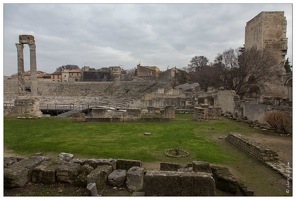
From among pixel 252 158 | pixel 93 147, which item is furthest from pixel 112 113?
pixel 252 158

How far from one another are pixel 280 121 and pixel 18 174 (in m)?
12.2

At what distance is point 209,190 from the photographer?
4148mm

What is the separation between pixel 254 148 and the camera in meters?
7.71

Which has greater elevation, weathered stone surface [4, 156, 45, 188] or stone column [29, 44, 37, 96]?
stone column [29, 44, 37, 96]

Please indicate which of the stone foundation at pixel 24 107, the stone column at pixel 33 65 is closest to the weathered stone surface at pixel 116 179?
the stone foundation at pixel 24 107

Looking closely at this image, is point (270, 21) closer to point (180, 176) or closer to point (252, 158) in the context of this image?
point (252, 158)

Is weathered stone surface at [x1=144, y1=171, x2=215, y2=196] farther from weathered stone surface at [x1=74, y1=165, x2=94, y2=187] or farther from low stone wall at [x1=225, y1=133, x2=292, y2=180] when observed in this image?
low stone wall at [x1=225, y1=133, x2=292, y2=180]

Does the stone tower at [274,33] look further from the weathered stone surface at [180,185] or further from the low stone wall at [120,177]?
the weathered stone surface at [180,185]

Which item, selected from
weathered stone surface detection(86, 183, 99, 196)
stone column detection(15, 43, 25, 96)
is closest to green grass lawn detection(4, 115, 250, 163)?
weathered stone surface detection(86, 183, 99, 196)

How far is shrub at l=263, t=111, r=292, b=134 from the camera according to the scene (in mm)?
11398

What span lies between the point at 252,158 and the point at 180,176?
466 centimetres

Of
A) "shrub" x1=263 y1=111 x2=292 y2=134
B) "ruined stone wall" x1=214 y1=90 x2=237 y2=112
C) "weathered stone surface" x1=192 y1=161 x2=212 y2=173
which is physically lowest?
"weathered stone surface" x1=192 y1=161 x2=212 y2=173

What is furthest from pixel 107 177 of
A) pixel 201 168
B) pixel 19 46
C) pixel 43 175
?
pixel 19 46

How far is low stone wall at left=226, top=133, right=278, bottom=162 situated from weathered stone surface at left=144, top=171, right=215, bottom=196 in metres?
4.00
